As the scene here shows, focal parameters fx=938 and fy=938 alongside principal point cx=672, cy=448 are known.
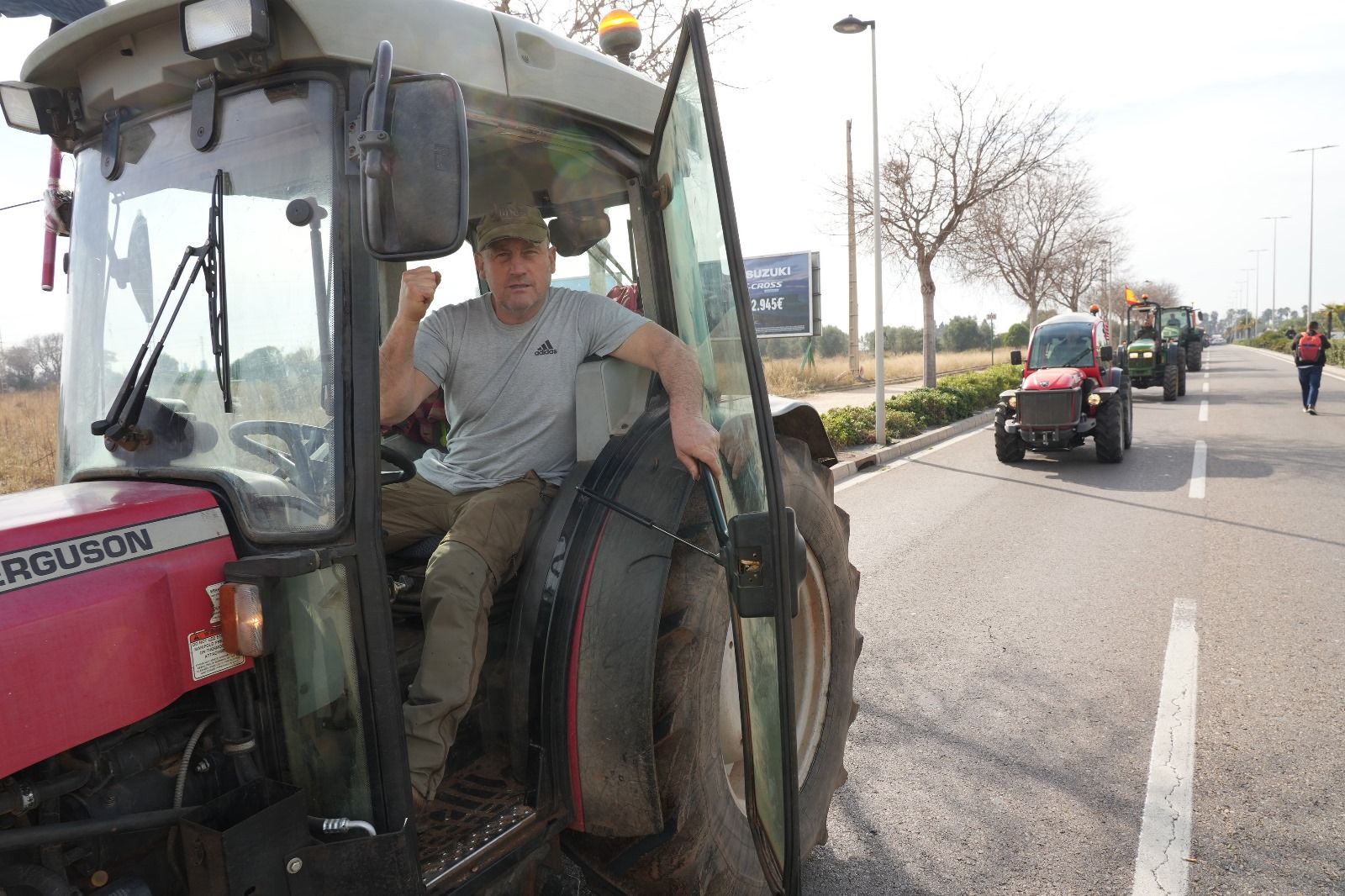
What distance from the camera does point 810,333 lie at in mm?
22391

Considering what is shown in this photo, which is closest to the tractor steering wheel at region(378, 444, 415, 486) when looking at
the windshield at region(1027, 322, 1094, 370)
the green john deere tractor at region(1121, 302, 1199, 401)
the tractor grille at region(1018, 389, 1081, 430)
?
the tractor grille at region(1018, 389, 1081, 430)

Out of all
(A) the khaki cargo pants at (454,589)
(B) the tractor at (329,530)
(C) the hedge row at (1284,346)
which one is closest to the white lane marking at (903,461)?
(A) the khaki cargo pants at (454,589)

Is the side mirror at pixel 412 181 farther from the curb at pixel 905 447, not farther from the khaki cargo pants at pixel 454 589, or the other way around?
the curb at pixel 905 447

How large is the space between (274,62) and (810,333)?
68.9ft

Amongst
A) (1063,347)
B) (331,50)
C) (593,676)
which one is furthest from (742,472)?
(1063,347)

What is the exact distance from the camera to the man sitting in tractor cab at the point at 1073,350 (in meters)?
13.4

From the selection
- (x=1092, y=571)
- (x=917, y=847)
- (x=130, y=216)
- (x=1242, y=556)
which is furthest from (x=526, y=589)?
(x=1242, y=556)

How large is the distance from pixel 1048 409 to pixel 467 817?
1128 centimetres

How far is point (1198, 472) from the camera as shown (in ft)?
36.7

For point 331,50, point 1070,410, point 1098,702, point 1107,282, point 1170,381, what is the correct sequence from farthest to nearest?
point 1107,282
point 1170,381
point 1070,410
point 1098,702
point 331,50

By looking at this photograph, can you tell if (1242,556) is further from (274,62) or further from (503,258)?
(274,62)

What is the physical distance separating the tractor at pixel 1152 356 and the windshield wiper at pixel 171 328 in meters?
22.6

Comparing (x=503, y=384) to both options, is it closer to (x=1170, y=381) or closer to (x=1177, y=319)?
(x=1170, y=381)

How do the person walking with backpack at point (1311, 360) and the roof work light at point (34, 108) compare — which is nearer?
the roof work light at point (34, 108)
